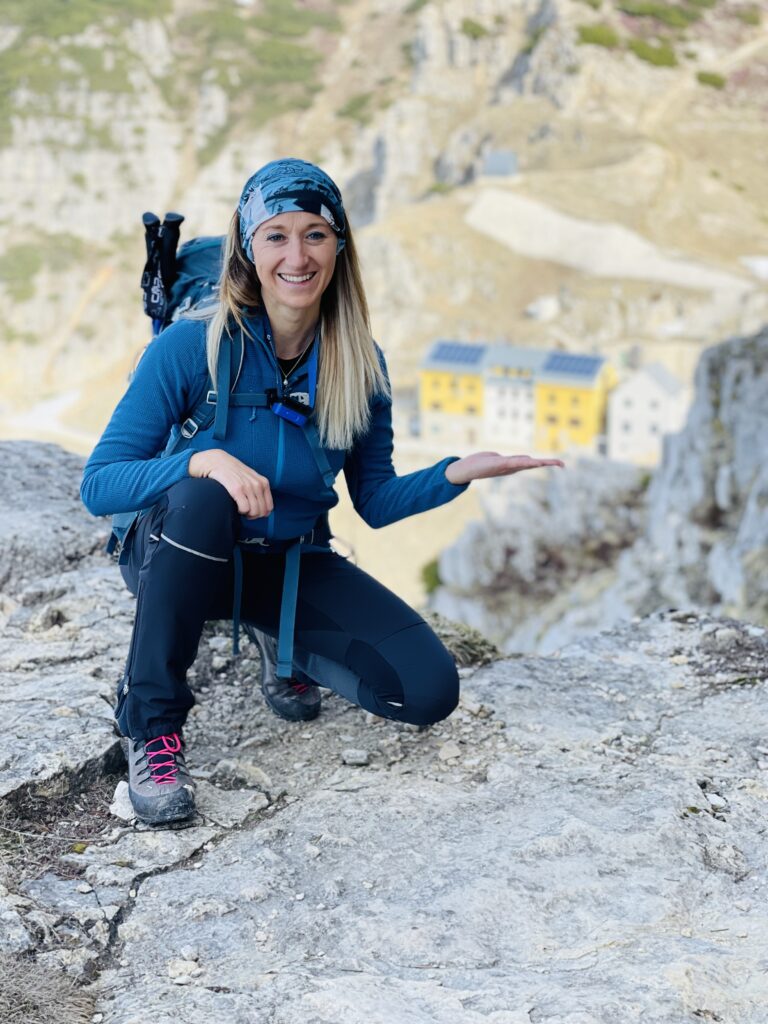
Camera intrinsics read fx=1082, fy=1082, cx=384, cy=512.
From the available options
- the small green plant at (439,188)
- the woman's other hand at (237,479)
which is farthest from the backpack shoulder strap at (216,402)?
the small green plant at (439,188)

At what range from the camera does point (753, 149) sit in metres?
62.5

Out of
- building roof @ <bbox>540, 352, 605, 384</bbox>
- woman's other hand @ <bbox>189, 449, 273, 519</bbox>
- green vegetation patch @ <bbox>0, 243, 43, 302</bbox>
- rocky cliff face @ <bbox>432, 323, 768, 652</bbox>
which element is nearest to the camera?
woman's other hand @ <bbox>189, 449, 273, 519</bbox>

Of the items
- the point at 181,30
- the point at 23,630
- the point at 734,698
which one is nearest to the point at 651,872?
the point at 734,698

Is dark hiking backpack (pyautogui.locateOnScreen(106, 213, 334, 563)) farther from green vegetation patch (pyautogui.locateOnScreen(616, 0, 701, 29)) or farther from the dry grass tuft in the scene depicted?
green vegetation patch (pyautogui.locateOnScreen(616, 0, 701, 29))

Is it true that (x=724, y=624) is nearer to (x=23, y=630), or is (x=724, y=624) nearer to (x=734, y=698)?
(x=734, y=698)

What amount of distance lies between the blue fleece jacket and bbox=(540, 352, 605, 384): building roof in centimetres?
3614

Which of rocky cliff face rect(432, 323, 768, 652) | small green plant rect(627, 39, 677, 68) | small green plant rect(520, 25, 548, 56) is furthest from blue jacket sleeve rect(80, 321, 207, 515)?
small green plant rect(520, 25, 548, 56)

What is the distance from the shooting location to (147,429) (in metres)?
3.06

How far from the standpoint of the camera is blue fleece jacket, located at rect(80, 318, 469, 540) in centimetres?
301

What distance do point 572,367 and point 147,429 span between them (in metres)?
37.0

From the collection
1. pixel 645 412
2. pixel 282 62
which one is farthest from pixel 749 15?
pixel 645 412

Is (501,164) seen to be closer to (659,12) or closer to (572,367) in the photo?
(572,367)

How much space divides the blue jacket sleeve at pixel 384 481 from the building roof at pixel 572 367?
3585 centimetres

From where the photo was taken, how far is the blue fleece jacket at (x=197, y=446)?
3008 mm
